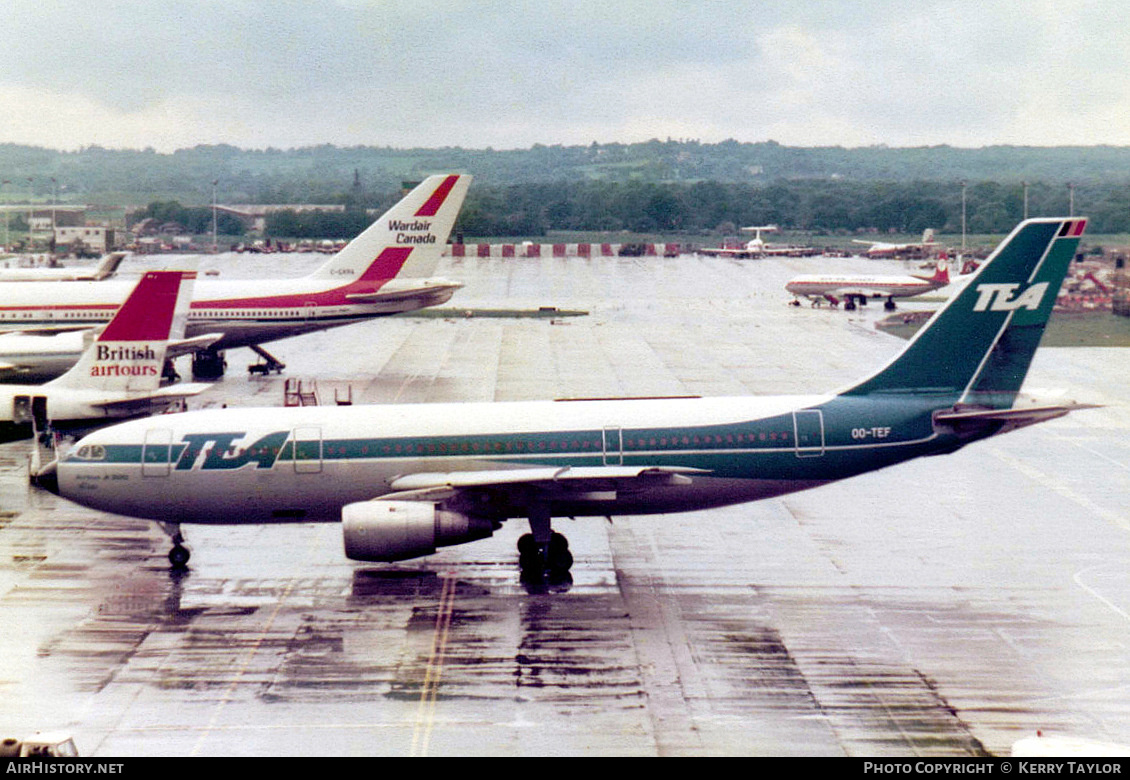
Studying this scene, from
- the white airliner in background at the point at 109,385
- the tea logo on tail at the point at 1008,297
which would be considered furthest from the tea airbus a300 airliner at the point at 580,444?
the white airliner in background at the point at 109,385

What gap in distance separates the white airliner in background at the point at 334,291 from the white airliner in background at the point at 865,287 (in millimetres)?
49049

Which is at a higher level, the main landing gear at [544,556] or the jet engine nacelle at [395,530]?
the jet engine nacelle at [395,530]

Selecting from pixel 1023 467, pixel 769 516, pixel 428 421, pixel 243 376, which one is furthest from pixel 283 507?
pixel 243 376

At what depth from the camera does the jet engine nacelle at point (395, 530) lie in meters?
30.6

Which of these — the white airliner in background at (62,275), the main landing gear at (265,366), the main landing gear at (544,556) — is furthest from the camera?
the white airliner in background at (62,275)

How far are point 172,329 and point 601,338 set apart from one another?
4510 cm

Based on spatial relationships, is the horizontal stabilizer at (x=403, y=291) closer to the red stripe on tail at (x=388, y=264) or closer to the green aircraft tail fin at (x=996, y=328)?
the red stripe on tail at (x=388, y=264)

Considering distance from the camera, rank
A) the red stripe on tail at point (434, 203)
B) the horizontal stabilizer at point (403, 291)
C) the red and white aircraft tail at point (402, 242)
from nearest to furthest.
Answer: the horizontal stabilizer at point (403, 291)
the red and white aircraft tail at point (402, 242)
the red stripe on tail at point (434, 203)

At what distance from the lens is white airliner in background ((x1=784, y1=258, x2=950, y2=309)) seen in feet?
356

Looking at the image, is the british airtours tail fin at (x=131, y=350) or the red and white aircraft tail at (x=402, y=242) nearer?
the british airtours tail fin at (x=131, y=350)

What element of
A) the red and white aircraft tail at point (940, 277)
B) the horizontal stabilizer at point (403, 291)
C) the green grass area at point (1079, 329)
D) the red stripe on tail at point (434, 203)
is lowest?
the green grass area at point (1079, 329)

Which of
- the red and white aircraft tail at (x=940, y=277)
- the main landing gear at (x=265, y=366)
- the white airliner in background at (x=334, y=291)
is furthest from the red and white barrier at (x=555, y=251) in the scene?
the white airliner in background at (x=334, y=291)

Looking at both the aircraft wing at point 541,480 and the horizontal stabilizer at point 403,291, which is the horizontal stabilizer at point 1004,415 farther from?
the horizontal stabilizer at point 403,291

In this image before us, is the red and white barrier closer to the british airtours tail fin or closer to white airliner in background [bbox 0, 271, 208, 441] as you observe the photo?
the british airtours tail fin
